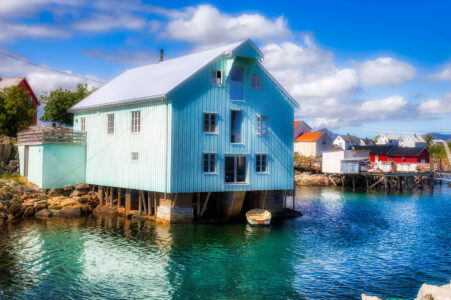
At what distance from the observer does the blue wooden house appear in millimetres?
30172

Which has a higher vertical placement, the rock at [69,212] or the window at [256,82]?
the window at [256,82]

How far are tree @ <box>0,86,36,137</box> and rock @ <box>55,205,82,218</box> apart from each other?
21484mm

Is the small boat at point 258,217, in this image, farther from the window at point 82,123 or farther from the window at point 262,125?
the window at point 82,123

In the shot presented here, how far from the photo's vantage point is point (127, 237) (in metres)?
27.9

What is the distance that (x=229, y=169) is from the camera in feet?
109

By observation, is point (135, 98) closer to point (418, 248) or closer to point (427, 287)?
point (418, 248)

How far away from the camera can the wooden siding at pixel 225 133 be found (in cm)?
3005

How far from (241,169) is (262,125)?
149 inches

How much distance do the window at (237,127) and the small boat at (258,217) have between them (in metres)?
5.54

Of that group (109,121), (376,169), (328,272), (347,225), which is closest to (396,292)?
(328,272)

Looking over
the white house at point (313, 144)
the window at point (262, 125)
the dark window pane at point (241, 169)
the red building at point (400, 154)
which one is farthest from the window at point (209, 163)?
the white house at point (313, 144)

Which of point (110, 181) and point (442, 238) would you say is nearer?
point (442, 238)

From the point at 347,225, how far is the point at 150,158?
53.4 feet

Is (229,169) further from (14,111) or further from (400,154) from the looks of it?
(400,154)
